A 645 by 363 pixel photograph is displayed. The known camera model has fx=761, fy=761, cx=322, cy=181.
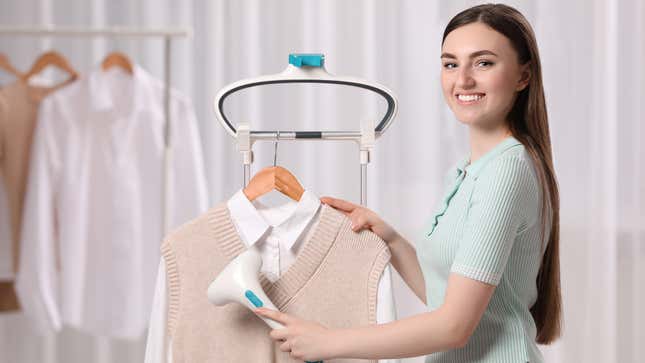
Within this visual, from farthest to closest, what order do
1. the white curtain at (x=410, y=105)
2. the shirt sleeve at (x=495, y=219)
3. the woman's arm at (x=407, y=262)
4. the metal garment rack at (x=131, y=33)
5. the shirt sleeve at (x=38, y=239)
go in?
the white curtain at (x=410, y=105), the shirt sleeve at (x=38, y=239), the metal garment rack at (x=131, y=33), the woman's arm at (x=407, y=262), the shirt sleeve at (x=495, y=219)

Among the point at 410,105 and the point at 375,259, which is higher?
the point at 410,105

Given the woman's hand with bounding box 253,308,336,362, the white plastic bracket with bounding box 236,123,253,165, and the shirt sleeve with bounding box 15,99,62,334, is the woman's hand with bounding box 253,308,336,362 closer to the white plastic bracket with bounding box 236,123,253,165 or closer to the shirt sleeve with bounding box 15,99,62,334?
the white plastic bracket with bounding box 236,123,253,165

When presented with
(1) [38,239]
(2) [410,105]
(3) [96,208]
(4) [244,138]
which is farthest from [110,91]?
(4) [244,138]

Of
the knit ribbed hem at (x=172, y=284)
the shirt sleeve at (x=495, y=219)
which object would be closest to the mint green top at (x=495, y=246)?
the shirt sleeve at (x=495, y=219)

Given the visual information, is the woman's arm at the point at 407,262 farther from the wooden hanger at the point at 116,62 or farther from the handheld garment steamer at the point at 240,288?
the wooden hanger at the point at 116,62

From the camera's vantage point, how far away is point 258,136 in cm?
138

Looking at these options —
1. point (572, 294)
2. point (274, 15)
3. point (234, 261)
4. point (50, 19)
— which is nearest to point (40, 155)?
point (50, 19)

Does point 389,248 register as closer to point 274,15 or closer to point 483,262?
point 483,262

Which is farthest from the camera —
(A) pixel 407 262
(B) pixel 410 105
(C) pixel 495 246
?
(B) pixel 410 105

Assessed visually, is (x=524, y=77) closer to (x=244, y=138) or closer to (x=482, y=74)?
(x=482, y=74)

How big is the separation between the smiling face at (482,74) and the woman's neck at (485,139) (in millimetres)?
30

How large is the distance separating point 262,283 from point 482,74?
52cm

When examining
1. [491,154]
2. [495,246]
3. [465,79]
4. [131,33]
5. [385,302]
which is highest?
[131,33]

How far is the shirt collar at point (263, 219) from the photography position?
1.36 meters
